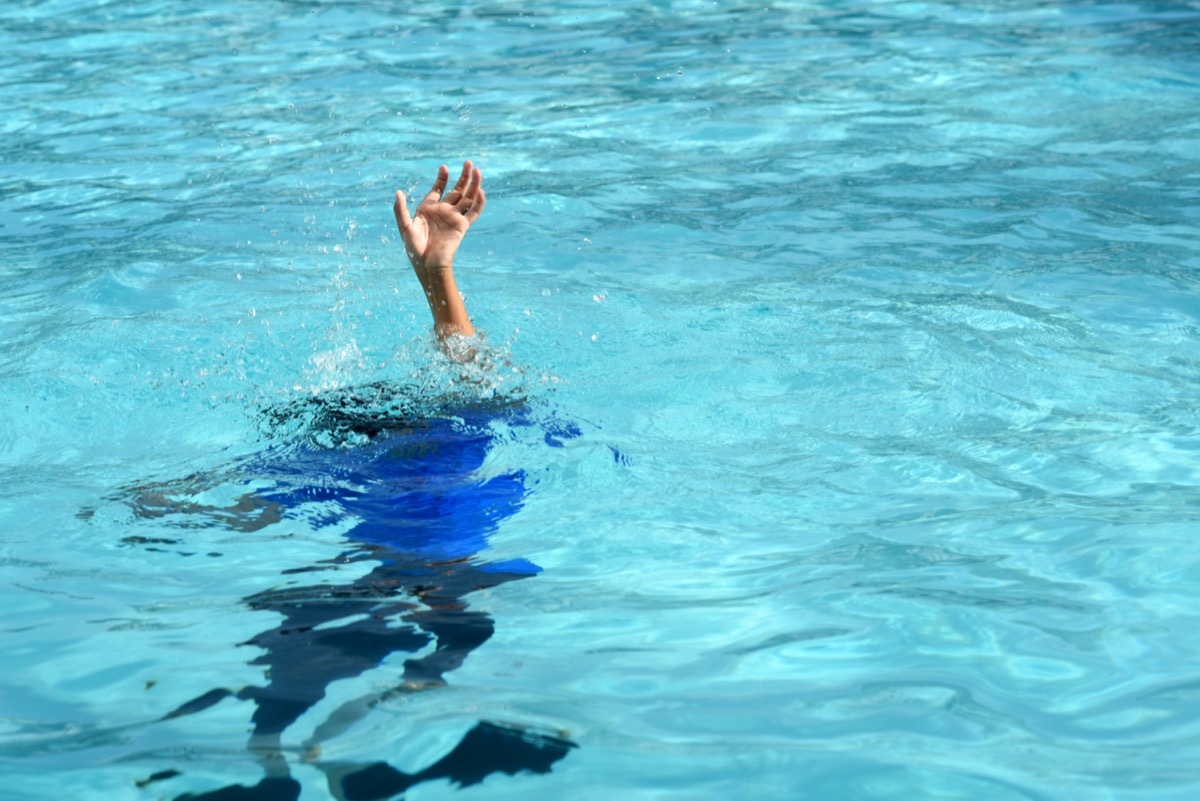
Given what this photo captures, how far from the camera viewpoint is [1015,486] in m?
4.05

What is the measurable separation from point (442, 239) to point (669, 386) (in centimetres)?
105

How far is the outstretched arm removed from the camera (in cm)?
464

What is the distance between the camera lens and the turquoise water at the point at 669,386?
9.20 feet

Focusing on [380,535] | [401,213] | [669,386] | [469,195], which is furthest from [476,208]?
[380,535]

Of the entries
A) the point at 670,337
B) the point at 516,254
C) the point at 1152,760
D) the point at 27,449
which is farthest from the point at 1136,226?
the point at 27,449

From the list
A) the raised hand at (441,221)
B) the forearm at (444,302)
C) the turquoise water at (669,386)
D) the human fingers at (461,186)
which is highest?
the human fingers at (461,186)

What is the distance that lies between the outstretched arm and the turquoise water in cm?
24

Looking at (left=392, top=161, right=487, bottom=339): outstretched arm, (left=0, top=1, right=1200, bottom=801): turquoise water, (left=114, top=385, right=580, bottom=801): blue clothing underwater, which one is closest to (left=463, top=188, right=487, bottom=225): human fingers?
(left=392, top=161, right=487, bottom=339): outstretched arm

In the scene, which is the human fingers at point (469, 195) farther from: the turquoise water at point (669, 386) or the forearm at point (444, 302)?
the turquoise water at point (669, 386)

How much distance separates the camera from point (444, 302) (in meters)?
4.67

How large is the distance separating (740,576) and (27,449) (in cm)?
271

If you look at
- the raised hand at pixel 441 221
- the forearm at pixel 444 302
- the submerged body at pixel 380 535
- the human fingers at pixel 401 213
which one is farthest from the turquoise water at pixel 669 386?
the human fingers at pixel 401 213

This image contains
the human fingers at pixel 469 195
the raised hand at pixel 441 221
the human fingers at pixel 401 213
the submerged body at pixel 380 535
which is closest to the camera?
the submerged body at pixel 380 535

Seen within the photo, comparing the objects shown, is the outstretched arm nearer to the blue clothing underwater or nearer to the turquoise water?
the turquoise water
